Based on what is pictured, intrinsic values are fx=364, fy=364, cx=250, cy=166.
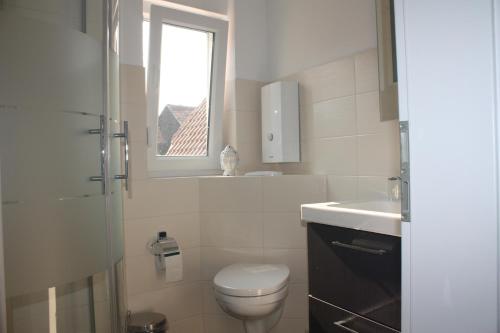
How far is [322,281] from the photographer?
155 centimetres

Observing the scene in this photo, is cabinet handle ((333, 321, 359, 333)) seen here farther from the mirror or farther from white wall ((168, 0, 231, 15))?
white wall ((168, 0, 231, 15))

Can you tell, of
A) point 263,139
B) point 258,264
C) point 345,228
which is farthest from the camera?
point 263,139

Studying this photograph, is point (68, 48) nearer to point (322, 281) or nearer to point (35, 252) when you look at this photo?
point (35, 252)

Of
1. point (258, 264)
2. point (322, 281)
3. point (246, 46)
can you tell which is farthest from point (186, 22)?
point (322, 281)

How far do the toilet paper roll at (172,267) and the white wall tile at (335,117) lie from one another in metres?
1.09

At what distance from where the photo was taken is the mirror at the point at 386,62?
172 centimetres

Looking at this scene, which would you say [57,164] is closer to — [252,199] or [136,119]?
[136,119]

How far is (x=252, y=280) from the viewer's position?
5.93 ft

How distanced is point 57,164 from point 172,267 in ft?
3.51

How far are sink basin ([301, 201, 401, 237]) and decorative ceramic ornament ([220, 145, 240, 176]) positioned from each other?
0.86 metres

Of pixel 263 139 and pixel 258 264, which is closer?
pixel 258 264

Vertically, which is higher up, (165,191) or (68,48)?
(68,48)

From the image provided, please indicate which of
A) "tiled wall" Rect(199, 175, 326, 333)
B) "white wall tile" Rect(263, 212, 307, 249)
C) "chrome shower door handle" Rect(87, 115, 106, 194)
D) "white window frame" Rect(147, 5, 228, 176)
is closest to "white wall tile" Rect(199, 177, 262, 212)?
"tiled wall" Rect(199, 175, 326, 333)

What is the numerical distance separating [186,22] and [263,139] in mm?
926
